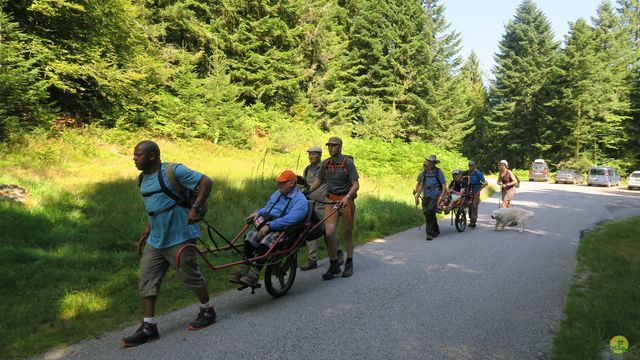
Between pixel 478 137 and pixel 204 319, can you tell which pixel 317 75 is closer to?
pixel 204 319

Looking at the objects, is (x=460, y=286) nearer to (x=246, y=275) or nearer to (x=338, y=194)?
(x=338, y=194)

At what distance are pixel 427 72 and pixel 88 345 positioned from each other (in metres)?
37.3

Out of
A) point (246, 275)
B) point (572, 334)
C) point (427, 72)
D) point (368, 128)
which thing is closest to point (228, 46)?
point (368, 128)

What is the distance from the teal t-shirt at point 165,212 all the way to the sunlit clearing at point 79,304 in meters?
1.65

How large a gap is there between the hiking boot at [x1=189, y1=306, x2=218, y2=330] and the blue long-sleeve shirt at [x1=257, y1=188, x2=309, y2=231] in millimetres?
1306

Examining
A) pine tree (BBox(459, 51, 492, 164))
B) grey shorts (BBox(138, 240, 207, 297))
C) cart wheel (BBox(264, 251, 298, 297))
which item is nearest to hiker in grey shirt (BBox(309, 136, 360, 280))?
cart wheel (BBox(264, 251, 298, 297))

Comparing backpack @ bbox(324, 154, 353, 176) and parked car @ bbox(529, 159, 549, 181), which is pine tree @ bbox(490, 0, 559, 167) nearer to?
parked car @ bbox(529, 159, 549, 181)

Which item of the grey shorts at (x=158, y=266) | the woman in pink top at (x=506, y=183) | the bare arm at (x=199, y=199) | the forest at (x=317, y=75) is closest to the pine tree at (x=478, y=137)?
the forest at (x=317, y=75)

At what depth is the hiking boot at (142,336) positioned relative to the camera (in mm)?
4143

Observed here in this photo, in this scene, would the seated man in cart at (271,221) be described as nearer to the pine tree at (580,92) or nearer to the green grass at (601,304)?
the green grass at (601,304)

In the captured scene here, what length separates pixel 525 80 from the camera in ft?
168

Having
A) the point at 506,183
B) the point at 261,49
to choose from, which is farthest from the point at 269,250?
the point at 261,49

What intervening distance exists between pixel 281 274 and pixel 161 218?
2039 millimetres

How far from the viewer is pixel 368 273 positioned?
6.85m
